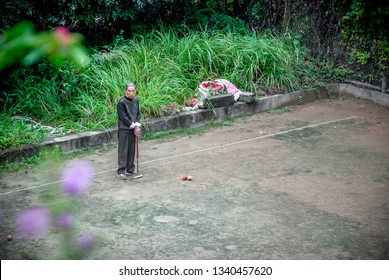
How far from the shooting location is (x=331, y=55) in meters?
12.2

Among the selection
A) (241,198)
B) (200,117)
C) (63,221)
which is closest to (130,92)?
(241,198)

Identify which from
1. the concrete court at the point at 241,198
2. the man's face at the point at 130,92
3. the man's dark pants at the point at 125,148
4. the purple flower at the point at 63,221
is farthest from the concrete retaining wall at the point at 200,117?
the purple flower at the point at 63,221

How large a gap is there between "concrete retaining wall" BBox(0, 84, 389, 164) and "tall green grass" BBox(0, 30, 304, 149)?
216 millimetres

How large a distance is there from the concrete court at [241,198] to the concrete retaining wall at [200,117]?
0.33 m

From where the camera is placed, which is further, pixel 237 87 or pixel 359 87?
pixel 359 87

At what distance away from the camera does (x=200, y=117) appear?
9367mm

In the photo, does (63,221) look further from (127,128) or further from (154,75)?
(154,75)

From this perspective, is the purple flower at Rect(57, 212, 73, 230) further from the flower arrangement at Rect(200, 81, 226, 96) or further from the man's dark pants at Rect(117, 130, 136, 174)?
the flower arrangement at Rect(200, 81, 226, 96)

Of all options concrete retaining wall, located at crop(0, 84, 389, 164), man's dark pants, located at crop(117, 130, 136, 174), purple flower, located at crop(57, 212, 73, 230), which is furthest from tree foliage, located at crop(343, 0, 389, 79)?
purple flower, located at crop(57, 212, 73, 230)

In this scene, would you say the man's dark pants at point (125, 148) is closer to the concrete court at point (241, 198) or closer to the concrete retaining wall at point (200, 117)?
the concrete court at point (241, 198)

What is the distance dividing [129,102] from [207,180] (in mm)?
1370

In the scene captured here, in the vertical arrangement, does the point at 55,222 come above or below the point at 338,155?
above

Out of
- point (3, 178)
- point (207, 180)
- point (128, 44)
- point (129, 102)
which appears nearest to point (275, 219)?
point (207, 180)

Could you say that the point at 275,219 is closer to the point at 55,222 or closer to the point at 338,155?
the point at 338,155
